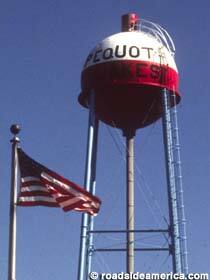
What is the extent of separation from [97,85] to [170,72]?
3.44 meters

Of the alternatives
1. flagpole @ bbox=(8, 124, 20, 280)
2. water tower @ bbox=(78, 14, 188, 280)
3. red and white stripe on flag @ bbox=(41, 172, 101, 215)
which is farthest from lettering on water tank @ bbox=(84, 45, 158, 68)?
flagpole @ bbox=(8, 124, 20, 280)

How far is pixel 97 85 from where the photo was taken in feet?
120

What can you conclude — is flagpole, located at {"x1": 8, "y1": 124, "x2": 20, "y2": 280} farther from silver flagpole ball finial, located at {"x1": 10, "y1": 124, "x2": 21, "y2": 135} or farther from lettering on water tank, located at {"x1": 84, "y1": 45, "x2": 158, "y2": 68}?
lettering on water tank, located at {"x1": 84, "y1": 45, "x2": 158, "y2": 68}

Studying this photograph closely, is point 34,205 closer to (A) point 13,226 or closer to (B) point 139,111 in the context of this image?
(A) point 13,226

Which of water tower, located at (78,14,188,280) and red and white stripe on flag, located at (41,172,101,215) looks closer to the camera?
red and white stripe on flag, located at (41,172,101,215)

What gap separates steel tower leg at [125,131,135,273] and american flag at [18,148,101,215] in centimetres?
1567

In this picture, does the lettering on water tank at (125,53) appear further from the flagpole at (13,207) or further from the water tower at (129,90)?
the flagpole at (13,207)

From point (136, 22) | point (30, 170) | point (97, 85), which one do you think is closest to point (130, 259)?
point (97, 85)

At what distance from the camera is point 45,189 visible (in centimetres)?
1914

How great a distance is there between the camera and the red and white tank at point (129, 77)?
3578 centimetres

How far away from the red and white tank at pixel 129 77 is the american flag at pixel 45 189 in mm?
16747

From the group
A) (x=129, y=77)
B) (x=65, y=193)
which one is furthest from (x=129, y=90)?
(x=65, y=193)

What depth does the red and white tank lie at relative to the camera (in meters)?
35.8

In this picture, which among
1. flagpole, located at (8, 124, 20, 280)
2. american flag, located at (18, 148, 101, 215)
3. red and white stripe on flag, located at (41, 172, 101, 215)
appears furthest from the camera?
red and white stripe on flag, located at (41, 172, 101, 215)
